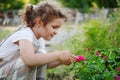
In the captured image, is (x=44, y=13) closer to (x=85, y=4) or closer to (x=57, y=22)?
(x=57, y=22)

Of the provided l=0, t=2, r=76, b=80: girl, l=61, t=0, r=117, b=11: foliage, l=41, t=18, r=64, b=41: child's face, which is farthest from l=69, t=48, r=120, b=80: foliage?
l=61, t=0, r=117, b=11: foliage

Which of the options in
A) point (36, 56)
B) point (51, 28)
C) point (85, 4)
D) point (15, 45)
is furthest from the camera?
point (85, 4)

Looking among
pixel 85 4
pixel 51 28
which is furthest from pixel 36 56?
pixel 85 4

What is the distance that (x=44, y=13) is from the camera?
3.11 meters

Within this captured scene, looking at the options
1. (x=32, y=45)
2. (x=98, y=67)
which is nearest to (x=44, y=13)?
(x=32, y=45)

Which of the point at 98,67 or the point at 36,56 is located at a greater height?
the point at 36,56

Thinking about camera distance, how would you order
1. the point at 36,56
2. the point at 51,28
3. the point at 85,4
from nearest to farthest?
1. the point at 36,56
2. the point at 51,28
3. the point at 85,4

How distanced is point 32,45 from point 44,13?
276 mm

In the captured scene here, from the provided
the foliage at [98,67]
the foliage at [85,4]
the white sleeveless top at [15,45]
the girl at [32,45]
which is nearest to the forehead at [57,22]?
the girl at [32,45]

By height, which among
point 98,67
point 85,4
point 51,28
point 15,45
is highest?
point 51,28

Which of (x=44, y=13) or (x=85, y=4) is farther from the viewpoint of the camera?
(x=85, y=4)

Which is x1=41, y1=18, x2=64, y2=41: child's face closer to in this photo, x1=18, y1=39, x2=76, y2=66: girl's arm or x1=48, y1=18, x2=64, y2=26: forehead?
x1=48, y1=18, x2=64, y2=26: forehead

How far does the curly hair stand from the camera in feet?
10.1

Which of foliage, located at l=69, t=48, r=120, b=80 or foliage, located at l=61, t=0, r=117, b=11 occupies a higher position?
foliage, located at l=69, t=48, r=120, b=80
